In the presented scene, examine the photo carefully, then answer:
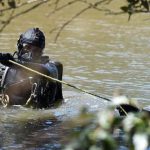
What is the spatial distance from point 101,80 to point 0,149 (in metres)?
4.53

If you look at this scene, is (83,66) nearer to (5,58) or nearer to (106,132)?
(5,58)

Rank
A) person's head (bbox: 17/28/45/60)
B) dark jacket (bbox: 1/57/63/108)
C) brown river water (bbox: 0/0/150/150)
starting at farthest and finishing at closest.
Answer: person's head (bbox: 17/28/45/60) → dark jacket (bbox: 1/57/63/108) → brown river water (bbox: 0/0/150/150)

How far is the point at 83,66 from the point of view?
11.7 metres

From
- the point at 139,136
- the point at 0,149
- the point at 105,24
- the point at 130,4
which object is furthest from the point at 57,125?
the point at 105,24

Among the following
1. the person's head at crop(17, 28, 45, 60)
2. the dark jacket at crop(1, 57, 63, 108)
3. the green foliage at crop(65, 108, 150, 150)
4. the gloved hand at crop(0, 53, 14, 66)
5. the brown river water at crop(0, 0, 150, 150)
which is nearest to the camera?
the green foliage at crop(65, 108, 150, 150)

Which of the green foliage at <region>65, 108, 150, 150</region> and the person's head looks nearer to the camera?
the green foliage at <region>65, 108, 150, 150</region>

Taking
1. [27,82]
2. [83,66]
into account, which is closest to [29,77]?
[27,82]

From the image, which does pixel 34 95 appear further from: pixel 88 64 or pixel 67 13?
pixel 67 13

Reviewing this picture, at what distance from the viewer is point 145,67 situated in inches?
460

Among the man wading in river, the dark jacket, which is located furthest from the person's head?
the dark jacket

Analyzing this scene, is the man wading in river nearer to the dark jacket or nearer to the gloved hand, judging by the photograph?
the dark jacket

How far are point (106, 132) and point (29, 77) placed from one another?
5991 mm

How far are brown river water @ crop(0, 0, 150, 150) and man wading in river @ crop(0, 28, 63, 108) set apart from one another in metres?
0.18

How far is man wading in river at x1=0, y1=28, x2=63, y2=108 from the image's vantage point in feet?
24.6
